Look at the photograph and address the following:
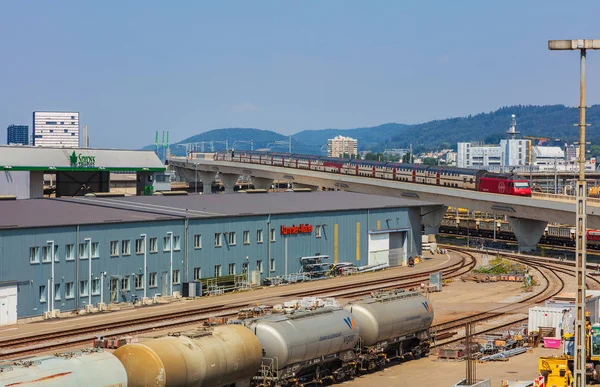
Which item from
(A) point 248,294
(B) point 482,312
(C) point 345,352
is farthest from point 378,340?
(A) point 248,294

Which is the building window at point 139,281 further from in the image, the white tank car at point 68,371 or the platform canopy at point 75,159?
the platform canopy at point 75,159

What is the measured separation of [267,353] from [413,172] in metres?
90.4

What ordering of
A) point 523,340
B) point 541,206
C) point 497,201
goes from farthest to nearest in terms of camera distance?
1. point 497,201
2. point 541,206
3. point 523,340

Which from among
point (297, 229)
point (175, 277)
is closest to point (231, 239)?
point (175, 277)

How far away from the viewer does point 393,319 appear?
40125 millimetres

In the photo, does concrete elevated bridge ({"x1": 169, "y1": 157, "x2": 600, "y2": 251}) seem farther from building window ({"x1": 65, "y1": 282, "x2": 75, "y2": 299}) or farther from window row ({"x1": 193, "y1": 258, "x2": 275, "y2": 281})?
building window ({"x1": 65, "y1": 282, "x2": 75, "y2": 299})

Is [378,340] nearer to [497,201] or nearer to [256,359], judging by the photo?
[256,359]

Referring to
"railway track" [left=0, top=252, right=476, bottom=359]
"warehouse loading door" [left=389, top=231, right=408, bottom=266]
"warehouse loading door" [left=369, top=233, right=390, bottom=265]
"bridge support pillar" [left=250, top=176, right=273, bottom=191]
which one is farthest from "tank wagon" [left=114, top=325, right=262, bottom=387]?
"bridge support pillar" [left=250, top=176, right=273, bottom=191]

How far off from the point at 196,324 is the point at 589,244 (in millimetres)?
70652

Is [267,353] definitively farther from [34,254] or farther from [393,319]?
[34,254]

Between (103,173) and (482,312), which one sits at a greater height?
(103,173)

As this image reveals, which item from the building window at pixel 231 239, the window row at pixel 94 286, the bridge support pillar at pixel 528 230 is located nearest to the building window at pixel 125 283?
the window row at pixel 94 286

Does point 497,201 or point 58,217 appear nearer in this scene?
point 58,217

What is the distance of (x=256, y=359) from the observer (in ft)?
105
